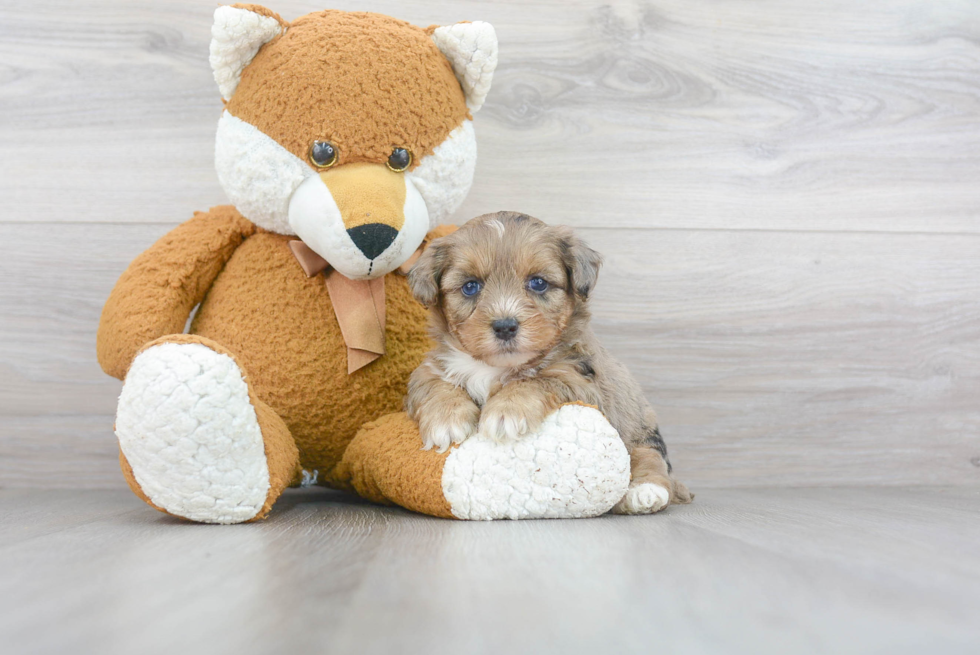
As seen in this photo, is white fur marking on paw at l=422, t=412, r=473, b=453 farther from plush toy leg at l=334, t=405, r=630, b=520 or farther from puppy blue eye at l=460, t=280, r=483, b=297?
puppy blue eye at l=460, t=280, r=483, b=297

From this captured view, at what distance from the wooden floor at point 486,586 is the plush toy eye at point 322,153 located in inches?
28.8

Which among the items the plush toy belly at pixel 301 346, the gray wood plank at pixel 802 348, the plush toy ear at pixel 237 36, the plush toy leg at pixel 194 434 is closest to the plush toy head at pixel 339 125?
the plush toy ear at pixel 237 36

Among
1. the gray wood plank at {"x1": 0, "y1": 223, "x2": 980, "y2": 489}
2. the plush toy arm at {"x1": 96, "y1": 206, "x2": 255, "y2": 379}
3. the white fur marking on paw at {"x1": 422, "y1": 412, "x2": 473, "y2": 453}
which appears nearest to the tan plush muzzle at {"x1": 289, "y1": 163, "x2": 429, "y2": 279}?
the plush toy arm at {"x1": 96, "y1": 206, "x2": 255, "y2": 379}

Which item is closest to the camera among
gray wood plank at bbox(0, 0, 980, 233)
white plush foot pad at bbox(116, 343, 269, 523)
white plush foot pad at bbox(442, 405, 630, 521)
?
white plush foot pad at bbox(116, 343, 269, 523)

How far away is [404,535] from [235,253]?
0.87 m

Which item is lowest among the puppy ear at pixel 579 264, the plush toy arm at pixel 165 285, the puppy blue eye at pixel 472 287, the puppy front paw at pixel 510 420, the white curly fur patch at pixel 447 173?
the puppy front paw at pixel 510 420

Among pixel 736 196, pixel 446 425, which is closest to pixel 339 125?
pixel 446 425

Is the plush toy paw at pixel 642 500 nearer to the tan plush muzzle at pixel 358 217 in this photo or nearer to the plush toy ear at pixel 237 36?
the tan plush muzzle at pixel 358 217

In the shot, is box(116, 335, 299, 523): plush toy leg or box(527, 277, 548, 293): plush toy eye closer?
box(116, 335, 299, 523): plush toy leg

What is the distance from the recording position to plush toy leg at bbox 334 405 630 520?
1.43 m

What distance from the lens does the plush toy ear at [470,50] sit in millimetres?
1704

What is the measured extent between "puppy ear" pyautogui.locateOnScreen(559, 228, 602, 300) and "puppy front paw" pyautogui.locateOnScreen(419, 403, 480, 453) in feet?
1.13

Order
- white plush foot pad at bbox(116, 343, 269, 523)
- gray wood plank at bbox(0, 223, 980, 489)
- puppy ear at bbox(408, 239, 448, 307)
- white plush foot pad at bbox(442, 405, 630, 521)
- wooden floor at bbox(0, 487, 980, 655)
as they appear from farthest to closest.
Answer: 1. gray wood plank at bbox(0, 223, 980, 489)
2. puppy ear at bbox(408, 239, 448, 307)
3. white plush foot pad at bbox(442, 405, 630, 521)
4. white plush foot pad at bbox(116, 343, 269, 523)
5. wooden floor at bbox(0, 487, 980, 655)

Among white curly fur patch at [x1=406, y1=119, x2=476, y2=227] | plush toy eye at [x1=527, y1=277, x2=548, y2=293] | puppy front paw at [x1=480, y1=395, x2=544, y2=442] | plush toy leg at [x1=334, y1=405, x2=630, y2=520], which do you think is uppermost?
white curly fur patch at [x1=406, y1=119, x2=476, y2=227]
